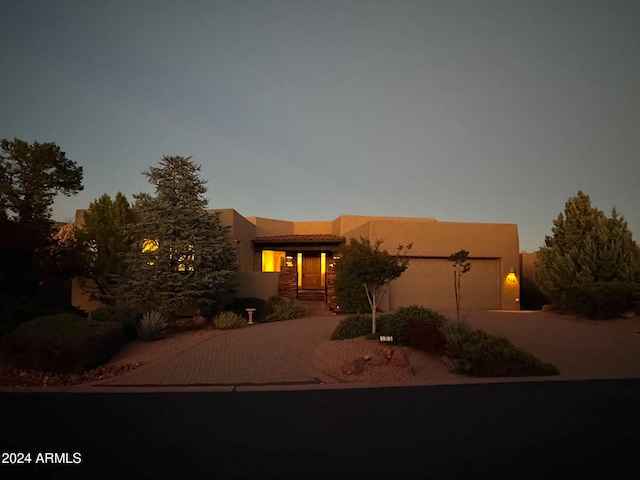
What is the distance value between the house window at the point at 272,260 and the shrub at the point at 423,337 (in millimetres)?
14869

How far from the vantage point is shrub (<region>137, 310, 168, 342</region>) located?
38.2 ft

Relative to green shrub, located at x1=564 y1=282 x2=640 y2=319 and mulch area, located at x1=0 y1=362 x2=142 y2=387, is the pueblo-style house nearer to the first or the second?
green shrub, located at x1=564 y1=282 x2=640 y2=319

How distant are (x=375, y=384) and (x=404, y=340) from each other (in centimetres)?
231

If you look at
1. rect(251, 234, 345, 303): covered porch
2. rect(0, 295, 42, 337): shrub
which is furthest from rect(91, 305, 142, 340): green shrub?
rect(251, 234, 345, 303): covered porch

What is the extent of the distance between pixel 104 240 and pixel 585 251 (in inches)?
705

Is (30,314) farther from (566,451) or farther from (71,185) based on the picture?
(71,185)

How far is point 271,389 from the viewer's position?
7.49m

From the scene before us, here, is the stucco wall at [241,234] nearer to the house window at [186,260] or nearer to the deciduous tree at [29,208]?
the house window at [186,260]

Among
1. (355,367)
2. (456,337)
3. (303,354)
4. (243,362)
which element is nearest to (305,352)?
(303,354)

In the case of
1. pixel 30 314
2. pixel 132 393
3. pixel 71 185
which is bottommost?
pixel 132 393

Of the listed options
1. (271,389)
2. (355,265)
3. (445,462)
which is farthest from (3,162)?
(445,462)

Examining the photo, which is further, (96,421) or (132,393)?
(132,393)

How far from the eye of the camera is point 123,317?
12.2m

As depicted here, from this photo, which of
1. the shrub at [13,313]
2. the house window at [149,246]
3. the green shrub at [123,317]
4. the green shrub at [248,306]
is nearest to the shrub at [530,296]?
the green shrub at [248,306]
